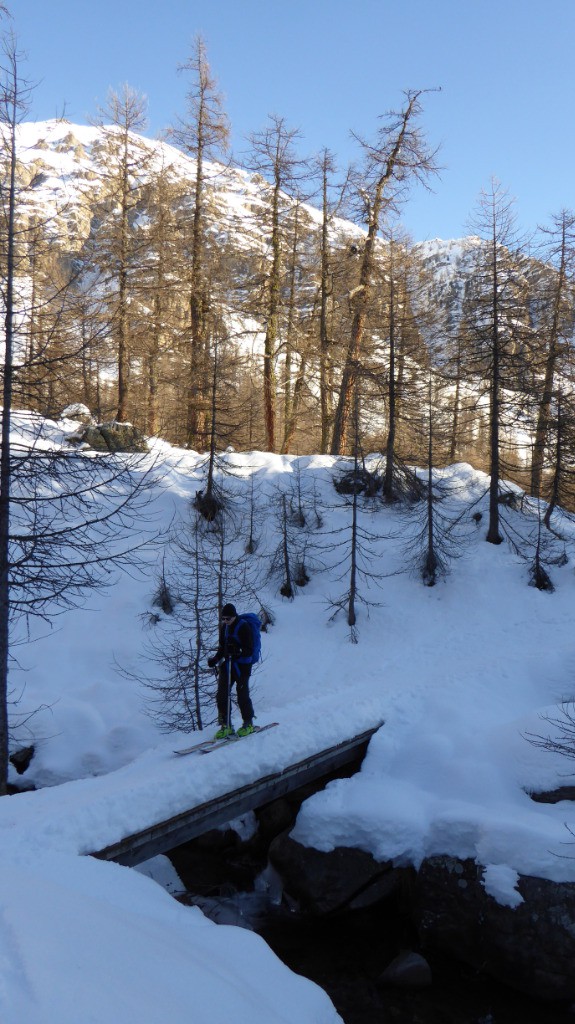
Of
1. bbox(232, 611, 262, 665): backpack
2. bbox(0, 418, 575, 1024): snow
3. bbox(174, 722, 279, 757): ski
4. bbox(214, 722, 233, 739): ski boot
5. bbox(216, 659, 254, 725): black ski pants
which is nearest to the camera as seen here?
bbox(0, 418, 575, 1024): snow

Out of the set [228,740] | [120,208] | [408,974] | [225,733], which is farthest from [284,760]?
[120,208]

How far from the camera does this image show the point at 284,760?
31.7 feet

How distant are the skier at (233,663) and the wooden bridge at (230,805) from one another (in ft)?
3.39

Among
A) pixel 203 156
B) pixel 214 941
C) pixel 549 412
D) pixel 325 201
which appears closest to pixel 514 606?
pixel 549 412

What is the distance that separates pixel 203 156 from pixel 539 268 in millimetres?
14508

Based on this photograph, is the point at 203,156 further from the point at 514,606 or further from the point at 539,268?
the point at 514,606

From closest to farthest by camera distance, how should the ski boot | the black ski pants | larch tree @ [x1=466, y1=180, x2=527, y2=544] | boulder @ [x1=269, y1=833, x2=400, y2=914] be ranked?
boulder @ [x1=269, y1=833, x2=400, y2=914] < the black ski pants < the ski boot < larch tree @ [x1=466, y1=180, x2=527, y2=544]

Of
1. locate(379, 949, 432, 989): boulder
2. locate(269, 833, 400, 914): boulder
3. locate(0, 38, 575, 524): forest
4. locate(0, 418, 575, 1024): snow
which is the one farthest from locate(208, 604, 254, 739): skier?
locate(0, 38, 575, 524): forest

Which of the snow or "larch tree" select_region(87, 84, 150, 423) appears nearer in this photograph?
the snow

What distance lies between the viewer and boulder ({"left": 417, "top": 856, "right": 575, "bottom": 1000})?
7.90 meters

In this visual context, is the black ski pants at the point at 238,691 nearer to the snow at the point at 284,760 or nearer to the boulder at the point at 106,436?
the snow at the point at 284,760

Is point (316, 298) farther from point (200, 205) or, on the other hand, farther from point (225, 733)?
point (225, 733)

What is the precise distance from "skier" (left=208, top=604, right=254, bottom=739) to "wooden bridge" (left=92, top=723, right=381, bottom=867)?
1.03m

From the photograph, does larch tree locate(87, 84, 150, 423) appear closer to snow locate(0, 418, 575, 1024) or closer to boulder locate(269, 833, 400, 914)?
snow locate(0, 418, 575, 1024)
